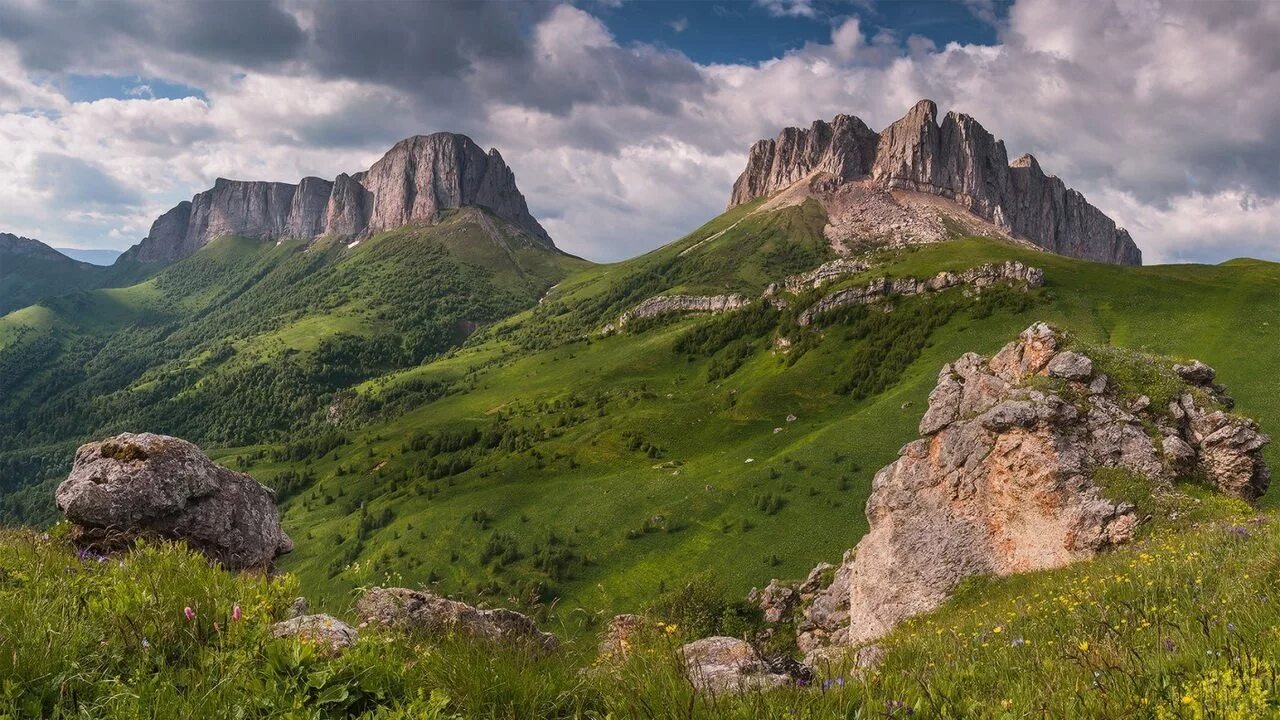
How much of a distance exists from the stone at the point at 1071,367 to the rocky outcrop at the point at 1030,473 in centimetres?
6

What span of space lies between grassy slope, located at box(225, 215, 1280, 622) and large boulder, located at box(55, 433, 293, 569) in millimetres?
35565

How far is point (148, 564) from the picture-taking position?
7.02 metres

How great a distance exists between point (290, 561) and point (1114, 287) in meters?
158

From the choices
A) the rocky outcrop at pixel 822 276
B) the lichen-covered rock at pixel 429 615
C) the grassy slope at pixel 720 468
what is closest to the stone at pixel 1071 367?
the lichen-covered rock at pixel 429 615

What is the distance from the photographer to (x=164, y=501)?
14.0m

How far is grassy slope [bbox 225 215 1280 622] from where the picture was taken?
69562 mm

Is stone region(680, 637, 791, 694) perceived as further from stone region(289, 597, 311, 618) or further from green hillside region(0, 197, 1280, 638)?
green hillside region(0, 197, 1280, 638)

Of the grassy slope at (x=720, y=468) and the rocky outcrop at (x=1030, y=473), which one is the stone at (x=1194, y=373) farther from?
the grassy slope at (x=720, y=468)

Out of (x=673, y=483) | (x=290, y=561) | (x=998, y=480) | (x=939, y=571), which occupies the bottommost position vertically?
(x=290, y=561)

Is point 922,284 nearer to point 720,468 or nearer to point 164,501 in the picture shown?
point 720,468

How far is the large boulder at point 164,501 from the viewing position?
1298cm

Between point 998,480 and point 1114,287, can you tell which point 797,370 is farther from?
point 998,480

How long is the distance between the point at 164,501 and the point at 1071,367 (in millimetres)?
35607

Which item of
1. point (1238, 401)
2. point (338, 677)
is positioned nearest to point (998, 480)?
point (338, 677)
